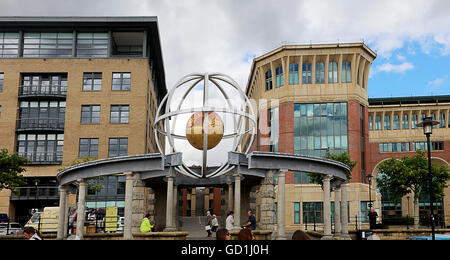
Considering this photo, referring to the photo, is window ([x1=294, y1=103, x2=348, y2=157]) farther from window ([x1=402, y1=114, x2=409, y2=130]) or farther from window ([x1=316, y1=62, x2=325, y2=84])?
window ([x1=402, y1=114, x2=409, y2=130])

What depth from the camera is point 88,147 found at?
51.5 meters

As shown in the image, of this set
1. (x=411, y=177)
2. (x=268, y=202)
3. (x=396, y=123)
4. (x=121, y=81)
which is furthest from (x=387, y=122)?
(x=268, y=202)

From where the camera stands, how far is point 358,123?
6025cm

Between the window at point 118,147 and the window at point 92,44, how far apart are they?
10.9 meters

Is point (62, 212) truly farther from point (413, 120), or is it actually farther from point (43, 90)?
point (413, 120)

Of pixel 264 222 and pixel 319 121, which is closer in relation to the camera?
pixel 264 222

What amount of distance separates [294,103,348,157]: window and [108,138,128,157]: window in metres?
22.8

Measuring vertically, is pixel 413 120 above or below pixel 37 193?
above

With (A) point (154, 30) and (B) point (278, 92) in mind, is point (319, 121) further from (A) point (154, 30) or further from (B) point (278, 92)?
(A) point (154, 30)

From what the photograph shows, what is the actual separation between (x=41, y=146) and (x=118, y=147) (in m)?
9.44

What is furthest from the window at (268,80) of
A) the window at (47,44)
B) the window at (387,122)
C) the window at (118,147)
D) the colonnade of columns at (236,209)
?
the colonnade of columns at (236,209)

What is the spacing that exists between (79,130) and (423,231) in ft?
127

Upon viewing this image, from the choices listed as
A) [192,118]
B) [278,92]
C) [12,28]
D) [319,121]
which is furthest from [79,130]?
[192,118]

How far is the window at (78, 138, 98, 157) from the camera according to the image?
5125 centimetres
